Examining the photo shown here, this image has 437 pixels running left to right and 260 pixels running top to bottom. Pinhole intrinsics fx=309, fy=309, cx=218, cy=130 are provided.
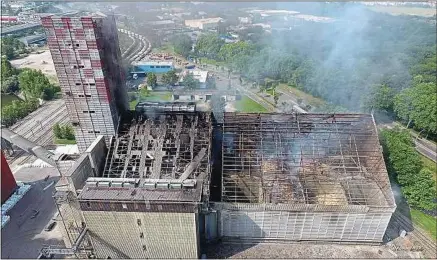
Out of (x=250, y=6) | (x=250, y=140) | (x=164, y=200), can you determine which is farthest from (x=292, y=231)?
(x=250, y=6)

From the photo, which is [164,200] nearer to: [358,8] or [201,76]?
[201,76]

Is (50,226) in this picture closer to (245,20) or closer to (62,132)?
(62,132)

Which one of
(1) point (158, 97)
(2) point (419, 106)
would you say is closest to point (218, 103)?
(1) point (158, 97)

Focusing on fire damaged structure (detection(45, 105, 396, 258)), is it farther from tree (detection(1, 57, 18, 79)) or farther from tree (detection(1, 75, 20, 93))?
tree (detection(1, 57, 18, 79))

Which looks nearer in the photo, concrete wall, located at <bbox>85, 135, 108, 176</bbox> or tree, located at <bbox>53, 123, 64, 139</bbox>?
concrete wall, located at <bbox>85, 135, 108, 176</bbox>

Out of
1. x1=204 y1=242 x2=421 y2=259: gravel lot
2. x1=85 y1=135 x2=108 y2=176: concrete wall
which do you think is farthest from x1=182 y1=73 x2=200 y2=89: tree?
x1=204 y1=242 x2=421 y2=259: gravel lot
